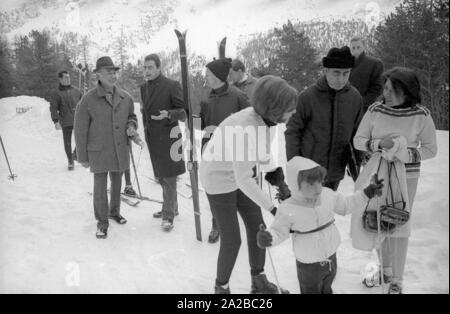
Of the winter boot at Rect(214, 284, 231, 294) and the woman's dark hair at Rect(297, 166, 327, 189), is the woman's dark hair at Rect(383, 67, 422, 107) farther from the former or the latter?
the winter boot at Rect(214, 284, 231, 294)

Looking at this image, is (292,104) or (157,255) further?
(157,255)

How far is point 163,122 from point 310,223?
259 cm

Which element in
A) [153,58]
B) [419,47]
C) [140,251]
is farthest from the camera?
[419,47]

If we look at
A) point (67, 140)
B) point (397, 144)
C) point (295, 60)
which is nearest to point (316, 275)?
point (397, 144)

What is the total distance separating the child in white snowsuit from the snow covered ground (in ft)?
2.70

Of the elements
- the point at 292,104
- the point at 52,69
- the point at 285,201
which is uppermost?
the point at 52,69

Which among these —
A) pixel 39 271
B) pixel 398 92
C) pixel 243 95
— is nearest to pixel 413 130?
pixel 398 92

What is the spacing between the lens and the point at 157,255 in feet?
12.3

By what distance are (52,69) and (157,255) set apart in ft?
95.7

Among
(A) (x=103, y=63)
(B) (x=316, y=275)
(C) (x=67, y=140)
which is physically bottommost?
(B) (x=316, y=275)

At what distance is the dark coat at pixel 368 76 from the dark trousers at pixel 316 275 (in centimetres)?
308

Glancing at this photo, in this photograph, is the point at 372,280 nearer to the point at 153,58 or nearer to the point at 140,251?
the point at 140,251

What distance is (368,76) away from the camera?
16.0 feet
